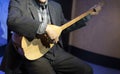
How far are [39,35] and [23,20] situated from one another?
173 mm

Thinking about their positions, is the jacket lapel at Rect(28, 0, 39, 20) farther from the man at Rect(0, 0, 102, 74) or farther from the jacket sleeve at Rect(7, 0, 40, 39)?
the jacket sleeve at Rect(7, 0, 40, 39)

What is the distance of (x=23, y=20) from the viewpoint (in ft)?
5.57

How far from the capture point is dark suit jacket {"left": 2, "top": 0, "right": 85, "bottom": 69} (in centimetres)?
169

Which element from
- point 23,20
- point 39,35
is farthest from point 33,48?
point 23,20

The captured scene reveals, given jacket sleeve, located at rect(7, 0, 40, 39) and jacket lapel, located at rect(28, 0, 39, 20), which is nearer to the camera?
jacket sleeve, located at rect(7, 0, 40, 39)

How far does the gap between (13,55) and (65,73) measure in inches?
17.3

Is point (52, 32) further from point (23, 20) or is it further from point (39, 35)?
point (23, 20)

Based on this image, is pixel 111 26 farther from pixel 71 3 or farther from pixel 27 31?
pixel 27 31

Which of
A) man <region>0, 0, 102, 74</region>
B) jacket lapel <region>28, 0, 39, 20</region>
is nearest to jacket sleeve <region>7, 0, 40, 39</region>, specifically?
man <region>0, 0, 102, 74</region>

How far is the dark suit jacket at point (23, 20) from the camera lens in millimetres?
1691

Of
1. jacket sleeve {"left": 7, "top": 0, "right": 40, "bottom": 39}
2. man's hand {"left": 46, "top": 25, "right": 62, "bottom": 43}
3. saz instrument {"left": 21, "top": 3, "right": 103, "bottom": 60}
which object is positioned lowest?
saz instrument {"left": 21, "top": 3, "right": 103, "bottom": 60}

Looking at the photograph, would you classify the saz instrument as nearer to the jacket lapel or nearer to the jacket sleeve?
the jacket sleeve

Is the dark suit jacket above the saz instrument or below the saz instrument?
above

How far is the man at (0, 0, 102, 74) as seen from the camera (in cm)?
170
